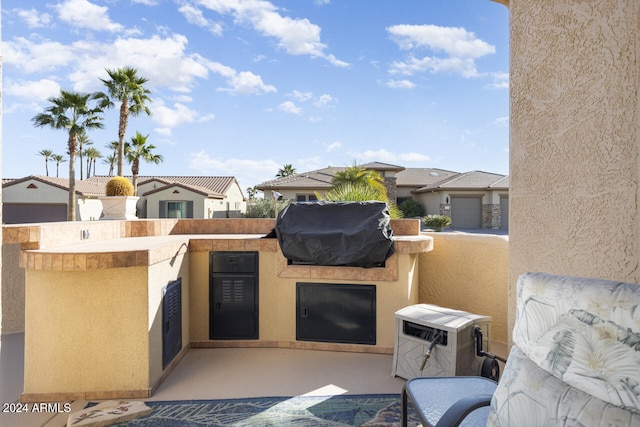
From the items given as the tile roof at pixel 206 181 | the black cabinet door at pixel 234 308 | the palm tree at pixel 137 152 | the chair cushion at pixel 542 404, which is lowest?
the black cabinet door at pixel 234 308

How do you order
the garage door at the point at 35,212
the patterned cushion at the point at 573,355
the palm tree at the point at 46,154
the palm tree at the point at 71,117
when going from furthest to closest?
1. the palm tree at the point at 46,154
2. the garage door at the point at 35,212
3. the palm tree at the point at 71,117
4. the patterned cushion at the point at 573,355

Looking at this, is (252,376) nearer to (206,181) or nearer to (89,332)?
(89,332)

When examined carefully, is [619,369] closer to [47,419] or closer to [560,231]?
[560,231]

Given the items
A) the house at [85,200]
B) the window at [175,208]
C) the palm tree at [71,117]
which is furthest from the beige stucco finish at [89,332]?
the window at [175,208]

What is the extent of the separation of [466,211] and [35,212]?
2638 cm

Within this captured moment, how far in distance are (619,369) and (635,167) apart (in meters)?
1.38

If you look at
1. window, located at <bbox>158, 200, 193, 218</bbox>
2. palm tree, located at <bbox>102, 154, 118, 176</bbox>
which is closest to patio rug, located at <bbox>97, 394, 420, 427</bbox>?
window, located at <bbox>158, 200, 193, 218</bbox>

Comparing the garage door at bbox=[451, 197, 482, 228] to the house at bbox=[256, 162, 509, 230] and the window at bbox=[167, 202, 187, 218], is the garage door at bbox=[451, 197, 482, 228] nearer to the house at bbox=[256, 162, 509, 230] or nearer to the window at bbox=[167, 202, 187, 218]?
the house at bbox=[256, 162, 509, 230]

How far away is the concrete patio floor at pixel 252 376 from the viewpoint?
11.4 ft

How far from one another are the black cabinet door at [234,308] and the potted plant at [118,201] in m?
2.84

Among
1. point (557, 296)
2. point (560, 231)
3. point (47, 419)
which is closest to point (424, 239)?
point (560, 231)

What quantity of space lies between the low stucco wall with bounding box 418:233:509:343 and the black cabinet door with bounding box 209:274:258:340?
2.69 metres

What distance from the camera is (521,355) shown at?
1.90 meters

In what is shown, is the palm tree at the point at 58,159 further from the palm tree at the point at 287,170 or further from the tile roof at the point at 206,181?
the palm tree at the point at 287,170
